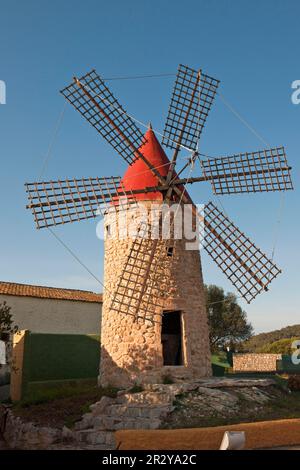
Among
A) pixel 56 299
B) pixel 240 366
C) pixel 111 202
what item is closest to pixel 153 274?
pixel 111 202

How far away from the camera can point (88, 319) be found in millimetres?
25531

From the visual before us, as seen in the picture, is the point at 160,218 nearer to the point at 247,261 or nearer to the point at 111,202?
the point at 111,202

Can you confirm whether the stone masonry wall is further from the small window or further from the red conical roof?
the red conical roof

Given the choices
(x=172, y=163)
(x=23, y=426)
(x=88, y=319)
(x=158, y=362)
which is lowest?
(x=23, y=426)

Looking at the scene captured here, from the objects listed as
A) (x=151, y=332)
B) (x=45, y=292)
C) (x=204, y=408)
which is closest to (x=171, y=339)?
(x=151, y=332)

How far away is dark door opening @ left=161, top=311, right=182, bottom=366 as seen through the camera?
16672mm

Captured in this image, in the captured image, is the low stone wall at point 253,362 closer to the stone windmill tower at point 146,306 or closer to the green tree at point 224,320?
the green tree at point 224,320

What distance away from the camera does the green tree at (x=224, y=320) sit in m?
37.4

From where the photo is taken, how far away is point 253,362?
2858 cm

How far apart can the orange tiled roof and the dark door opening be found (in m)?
8.98

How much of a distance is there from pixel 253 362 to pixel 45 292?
1341 centimetres

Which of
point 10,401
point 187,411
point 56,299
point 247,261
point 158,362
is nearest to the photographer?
point 187,411

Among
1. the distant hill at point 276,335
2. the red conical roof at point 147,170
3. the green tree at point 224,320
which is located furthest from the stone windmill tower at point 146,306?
the distant hill at point 276,335
